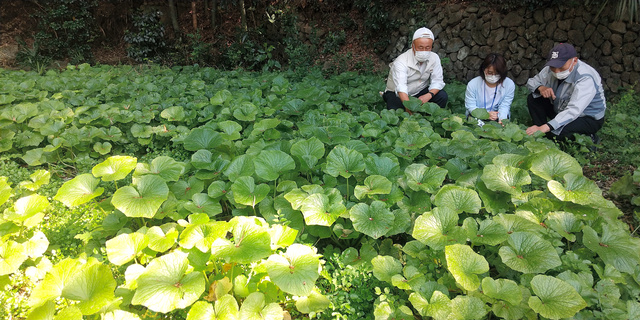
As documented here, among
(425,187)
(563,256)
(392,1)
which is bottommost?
(563,256)

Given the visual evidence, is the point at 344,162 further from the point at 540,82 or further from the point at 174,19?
the point at 174,19

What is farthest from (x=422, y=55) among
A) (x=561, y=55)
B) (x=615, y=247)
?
(x=615, y=247)

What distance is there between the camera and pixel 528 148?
8.13ft

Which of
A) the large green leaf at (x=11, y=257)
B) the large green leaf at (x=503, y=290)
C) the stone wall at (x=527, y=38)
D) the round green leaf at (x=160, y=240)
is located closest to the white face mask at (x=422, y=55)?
the stone wall at (x=527, y=38)

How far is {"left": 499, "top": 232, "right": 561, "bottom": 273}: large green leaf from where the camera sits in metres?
1.42

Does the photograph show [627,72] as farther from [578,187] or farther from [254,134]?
[254,134]

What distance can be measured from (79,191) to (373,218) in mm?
1572

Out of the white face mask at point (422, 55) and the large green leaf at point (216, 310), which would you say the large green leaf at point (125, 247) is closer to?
the large green leaf at point (216, 310)

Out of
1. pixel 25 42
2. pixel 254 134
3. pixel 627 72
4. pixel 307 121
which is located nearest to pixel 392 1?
pixel 627 72

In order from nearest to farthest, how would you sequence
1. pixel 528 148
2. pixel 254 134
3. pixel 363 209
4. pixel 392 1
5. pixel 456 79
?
pixel 363 209 < pixel 528 148 < pixel 254 134 < pixel 456 79 < pixel 392 1

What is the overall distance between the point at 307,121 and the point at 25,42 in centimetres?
949

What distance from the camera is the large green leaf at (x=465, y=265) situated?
53.7 inches

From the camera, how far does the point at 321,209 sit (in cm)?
179

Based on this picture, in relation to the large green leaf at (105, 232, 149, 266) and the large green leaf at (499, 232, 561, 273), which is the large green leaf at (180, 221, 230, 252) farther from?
the large green leaf at (499, 232, 561, 273)
